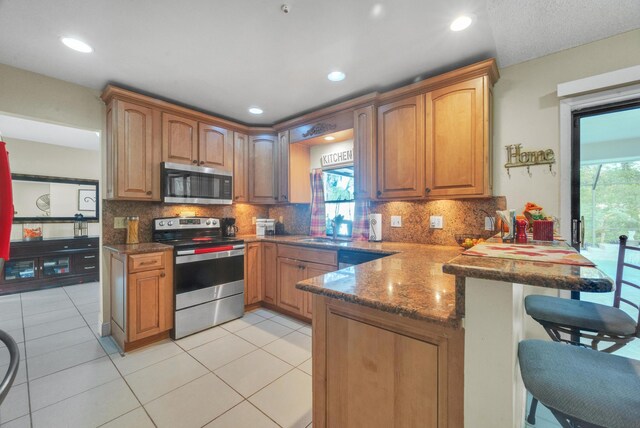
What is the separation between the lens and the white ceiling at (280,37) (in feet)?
5.37

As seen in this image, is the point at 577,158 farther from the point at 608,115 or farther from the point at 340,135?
the point at 340,135

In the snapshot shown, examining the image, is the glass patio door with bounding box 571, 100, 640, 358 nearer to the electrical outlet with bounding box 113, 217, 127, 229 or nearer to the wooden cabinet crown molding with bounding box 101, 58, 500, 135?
the wooden cabinet crown molding with bounding box 101, 58, 500, 135

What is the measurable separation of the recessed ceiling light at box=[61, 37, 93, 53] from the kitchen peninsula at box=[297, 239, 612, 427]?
2457 millimetres

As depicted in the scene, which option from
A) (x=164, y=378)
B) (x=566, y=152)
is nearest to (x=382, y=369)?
(x=164, y=378)

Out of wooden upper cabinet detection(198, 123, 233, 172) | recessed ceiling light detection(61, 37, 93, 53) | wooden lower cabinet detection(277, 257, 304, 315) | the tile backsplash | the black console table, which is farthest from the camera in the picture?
the black console table

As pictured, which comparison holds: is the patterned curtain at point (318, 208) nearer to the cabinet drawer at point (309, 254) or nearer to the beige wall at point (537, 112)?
the cabinet drawer at point (309, 254)

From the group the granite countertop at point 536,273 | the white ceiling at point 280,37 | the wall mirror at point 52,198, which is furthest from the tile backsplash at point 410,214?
the wall mirror at point 52,198

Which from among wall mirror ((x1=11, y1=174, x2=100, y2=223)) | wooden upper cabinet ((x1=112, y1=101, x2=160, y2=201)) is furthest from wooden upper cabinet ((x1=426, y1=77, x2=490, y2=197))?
wall mirror ((x1=11, y1=174, x2=100, y2=223))

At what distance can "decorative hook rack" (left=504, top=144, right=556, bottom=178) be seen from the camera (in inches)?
82.6

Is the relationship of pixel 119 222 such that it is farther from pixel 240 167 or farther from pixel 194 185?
pixel 240 167

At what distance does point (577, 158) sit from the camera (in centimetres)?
→ 206

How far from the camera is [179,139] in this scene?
3006 mm

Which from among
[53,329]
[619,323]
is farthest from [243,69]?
[53,329]

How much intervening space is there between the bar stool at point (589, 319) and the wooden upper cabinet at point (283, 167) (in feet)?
8.95
